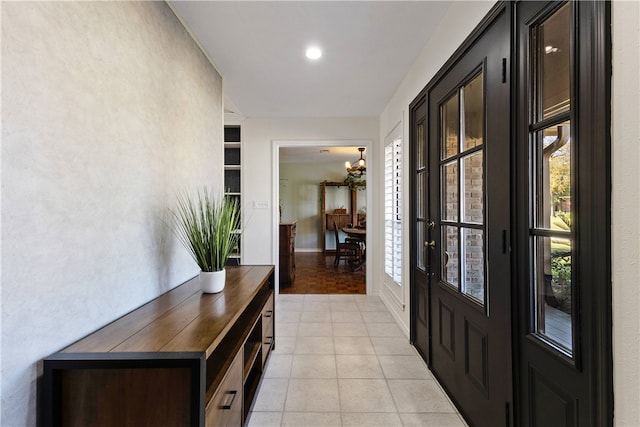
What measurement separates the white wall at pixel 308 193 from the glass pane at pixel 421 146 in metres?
5.66

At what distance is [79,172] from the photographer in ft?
3.63

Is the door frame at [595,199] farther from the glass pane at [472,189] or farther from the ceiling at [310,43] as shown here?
the ceiling at [310,43]

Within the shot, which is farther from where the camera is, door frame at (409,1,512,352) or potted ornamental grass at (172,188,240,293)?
potted ornamental grass at (172,188,240,293)

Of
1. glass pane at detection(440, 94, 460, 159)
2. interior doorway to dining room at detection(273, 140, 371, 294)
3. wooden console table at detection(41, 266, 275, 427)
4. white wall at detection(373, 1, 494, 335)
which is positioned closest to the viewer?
wooden console table at detection(41, 266, 275, 427)

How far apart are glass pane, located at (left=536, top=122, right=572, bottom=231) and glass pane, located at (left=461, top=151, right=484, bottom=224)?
1.35 feet

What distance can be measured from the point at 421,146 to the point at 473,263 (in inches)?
45.6

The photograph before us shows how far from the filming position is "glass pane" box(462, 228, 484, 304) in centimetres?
159

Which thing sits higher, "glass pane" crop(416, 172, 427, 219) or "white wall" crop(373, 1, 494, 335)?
"white wall" crop(373, 1, 494, 335)

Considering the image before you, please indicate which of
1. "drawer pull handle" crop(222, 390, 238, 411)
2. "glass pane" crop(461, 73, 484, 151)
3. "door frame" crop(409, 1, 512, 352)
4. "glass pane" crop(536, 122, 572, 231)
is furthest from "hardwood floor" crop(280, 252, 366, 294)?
"glass pane" crop(536, 122, 572, 231)

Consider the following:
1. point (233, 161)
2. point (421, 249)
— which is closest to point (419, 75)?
point (421, 249)

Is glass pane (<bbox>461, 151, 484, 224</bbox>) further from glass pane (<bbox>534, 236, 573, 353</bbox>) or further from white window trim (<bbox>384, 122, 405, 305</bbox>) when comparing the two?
white window trim (<bbox>384, 122, 405, 305</bbox>)

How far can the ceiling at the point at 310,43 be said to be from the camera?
73.5 inches

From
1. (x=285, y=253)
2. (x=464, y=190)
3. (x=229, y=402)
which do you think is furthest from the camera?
(x=285, y=253)

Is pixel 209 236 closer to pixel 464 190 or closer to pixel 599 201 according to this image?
pixel 464 190
